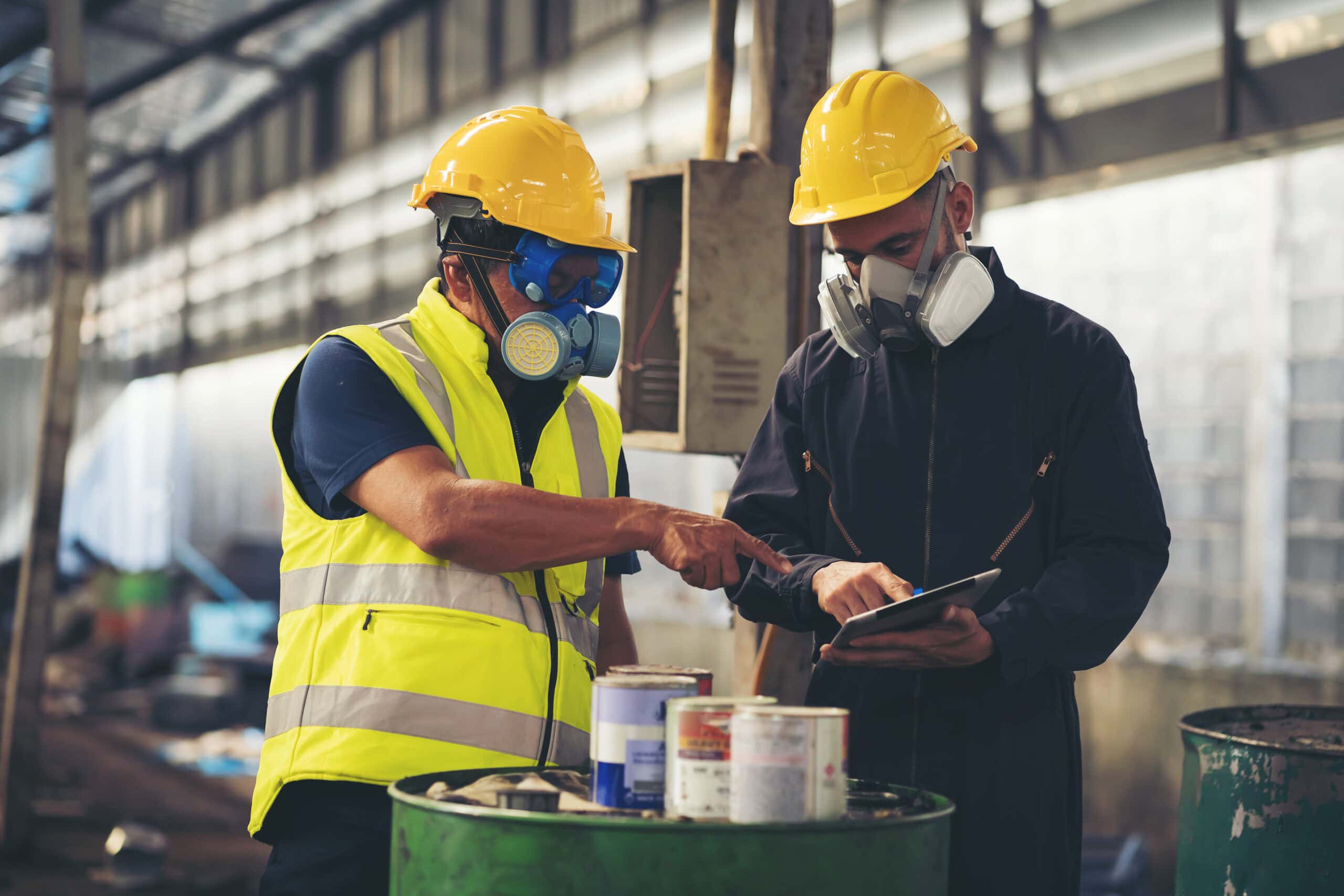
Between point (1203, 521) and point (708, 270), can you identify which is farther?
point (1203, 521)

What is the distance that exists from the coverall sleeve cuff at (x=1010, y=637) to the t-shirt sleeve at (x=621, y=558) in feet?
2.54

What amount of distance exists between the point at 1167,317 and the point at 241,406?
13.0 metres

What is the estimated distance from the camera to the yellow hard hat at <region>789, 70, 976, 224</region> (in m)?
2.26

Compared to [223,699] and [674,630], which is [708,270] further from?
[223,699]

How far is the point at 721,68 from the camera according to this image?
3.44 m

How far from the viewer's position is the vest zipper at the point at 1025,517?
213 centimetres

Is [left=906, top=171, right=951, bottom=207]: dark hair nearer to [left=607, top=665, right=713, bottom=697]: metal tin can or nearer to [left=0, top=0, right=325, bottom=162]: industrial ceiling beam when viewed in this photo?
[left=607, top=665, right=713, bottom=697]: metal tin can

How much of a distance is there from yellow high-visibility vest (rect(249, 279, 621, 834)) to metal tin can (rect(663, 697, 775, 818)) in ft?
1.72

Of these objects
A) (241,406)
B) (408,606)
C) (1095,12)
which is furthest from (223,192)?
(408,606)

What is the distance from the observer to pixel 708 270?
3381mm

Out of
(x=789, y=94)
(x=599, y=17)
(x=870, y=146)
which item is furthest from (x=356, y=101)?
Result: (x=870, y=146)

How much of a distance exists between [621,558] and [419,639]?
0.61 meters

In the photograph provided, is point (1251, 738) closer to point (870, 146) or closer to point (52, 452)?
point (870, 146)

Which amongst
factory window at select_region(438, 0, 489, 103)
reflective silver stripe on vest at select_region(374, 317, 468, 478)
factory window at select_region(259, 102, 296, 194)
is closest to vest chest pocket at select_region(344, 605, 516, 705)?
reflective silver stripe on vest at select_region(374, 317, 468, 478)
